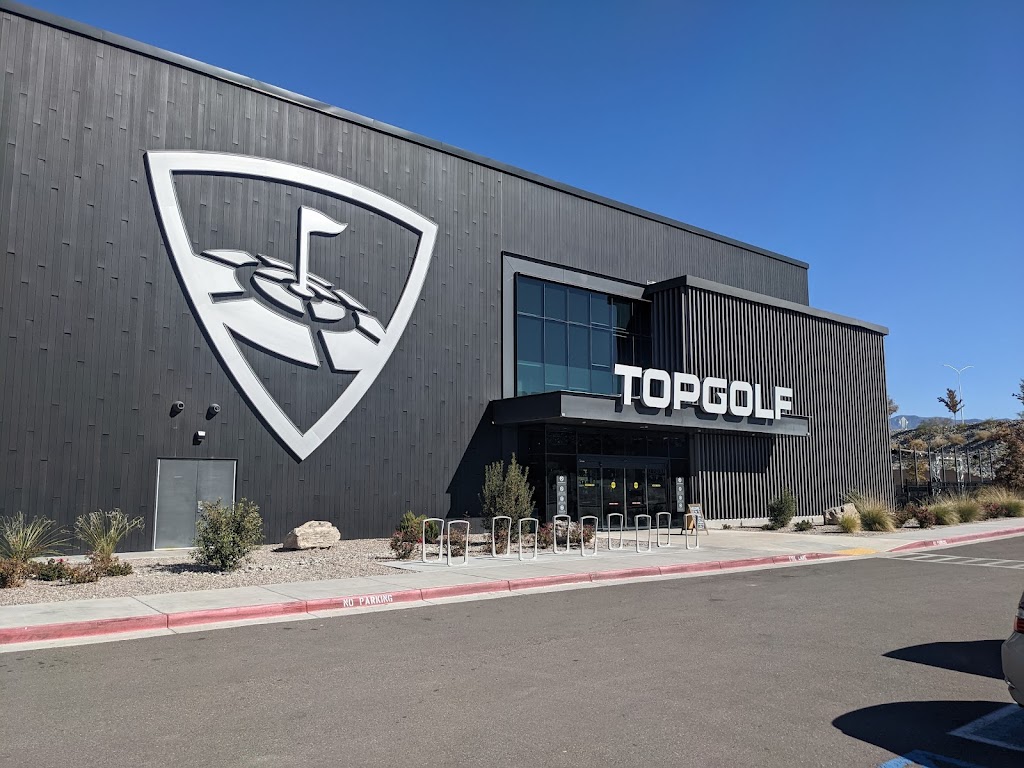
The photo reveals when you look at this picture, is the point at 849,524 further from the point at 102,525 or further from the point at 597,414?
the point at 102,525

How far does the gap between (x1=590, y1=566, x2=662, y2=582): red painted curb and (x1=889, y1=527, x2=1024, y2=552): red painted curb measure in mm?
8905

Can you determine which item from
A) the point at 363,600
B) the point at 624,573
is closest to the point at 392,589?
the point at 363,600

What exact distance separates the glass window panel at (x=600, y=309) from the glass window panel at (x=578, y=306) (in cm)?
25

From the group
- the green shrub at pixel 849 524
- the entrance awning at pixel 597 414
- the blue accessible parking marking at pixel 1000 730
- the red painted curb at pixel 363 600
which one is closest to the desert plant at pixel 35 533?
the red painted curb at pixel 363 600

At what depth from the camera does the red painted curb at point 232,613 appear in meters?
10.3

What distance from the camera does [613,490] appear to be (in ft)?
88.2

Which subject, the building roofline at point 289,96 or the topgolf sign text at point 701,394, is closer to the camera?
the building roofline at point 289,96

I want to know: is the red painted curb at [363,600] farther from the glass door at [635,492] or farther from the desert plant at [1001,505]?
the desert plant at [1001,505]

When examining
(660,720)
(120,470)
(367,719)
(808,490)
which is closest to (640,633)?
(660,720)

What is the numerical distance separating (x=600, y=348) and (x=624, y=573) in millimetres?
13991

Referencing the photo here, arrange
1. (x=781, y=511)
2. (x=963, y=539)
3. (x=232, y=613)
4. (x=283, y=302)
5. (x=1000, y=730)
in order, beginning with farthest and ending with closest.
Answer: (x=781, y=511), (x=963, y=539), (x=283, y=302), (x=232, y=613), (x=1000, y=730)

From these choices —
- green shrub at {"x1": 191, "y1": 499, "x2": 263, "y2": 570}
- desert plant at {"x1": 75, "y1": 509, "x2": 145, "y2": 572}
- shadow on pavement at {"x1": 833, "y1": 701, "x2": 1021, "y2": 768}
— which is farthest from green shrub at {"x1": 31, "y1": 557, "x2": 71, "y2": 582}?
shadow on pavement at {"x1": 833, "y1": 701, "x2": 1021, "y2": 768}

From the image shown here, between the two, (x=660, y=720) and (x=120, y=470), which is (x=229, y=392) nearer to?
(x=120, y=470)

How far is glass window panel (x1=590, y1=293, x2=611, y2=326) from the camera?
93.6 ft
